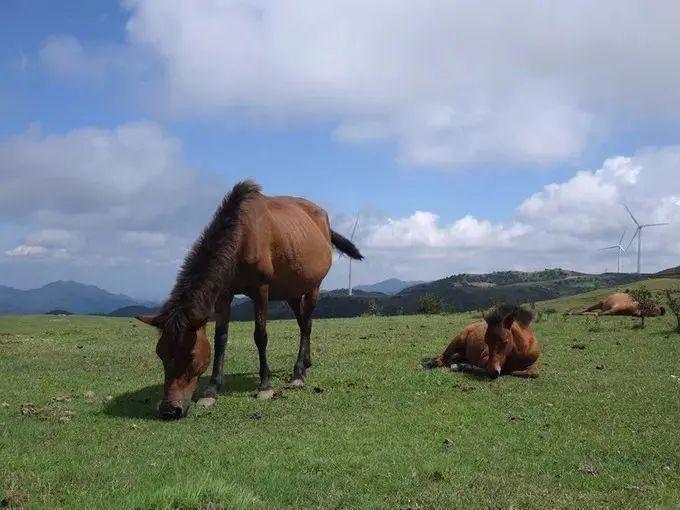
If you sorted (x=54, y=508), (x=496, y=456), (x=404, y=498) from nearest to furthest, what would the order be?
(x=54, y=508)
(x=404, y=498)
(x=496, y=456)

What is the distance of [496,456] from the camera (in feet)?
24.0

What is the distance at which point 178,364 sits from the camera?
9414 mm

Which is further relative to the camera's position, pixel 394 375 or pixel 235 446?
pixel 394 375

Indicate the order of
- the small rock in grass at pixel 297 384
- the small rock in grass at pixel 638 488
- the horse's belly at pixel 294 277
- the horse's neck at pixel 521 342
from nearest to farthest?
the small rock in grass at pixel 638 488 < the small rock in grass at pixel 297 384 < the horse's belly at pixel 294 277 < the horse's neck at pixel 521 342

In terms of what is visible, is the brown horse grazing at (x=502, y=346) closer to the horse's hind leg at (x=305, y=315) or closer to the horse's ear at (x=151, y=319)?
the horse's hind leg at (x=305, y=315)

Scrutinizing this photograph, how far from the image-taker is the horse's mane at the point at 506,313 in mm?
13055

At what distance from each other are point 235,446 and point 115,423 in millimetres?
2297

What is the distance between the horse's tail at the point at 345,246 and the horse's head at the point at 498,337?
3985 millimetres

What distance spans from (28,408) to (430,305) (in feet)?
93.6

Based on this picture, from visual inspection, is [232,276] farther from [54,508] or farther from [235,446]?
[54,508]

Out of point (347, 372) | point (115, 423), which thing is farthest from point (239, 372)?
point (115, 423)

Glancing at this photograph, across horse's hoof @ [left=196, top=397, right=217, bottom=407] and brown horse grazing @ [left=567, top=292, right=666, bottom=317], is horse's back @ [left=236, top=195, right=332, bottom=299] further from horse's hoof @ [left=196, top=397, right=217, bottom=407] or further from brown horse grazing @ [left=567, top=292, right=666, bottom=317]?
brown horse grazing @ [left=567, top=292, right=666, bottom=317]

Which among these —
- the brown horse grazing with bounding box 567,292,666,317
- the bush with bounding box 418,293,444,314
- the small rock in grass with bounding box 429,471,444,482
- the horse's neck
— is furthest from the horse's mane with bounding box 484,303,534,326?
the bush with bounding box 418,293,444,314

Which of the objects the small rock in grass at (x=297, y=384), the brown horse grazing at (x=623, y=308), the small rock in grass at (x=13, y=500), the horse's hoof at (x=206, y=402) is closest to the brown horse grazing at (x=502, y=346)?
the small rock in grass at (x=297, y=384)
